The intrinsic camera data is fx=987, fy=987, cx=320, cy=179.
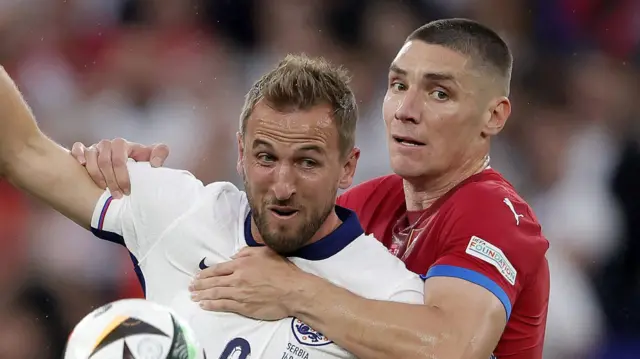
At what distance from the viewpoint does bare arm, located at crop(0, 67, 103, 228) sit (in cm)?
310

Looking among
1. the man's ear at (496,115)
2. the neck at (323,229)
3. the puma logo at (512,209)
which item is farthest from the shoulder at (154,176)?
the man's ear at (496,115)

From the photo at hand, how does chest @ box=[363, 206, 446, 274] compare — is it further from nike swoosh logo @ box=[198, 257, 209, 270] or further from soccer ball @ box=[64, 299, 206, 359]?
soccer ball @ box=[64, 299, 206, 359]

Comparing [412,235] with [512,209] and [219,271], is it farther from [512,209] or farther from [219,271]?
[219,271]

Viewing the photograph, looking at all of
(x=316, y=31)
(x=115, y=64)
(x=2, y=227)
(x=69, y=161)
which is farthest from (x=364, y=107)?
(x=69, y=161)

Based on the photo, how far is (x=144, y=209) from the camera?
9.91 ft

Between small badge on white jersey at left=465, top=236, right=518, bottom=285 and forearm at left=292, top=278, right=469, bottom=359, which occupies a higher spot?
small badge on white jersey at left=465, top=236, right=518, bottom=285

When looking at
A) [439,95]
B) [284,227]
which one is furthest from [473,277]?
[439,95]

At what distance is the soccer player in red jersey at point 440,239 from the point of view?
2836mm

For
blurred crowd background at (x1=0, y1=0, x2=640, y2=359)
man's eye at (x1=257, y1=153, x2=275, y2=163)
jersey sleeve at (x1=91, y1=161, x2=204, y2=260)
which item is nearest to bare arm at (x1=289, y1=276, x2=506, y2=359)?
man's eye at (x1=257, y1=153, x2=275, y2=163)

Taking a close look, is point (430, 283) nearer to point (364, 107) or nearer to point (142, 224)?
point (142, 224)

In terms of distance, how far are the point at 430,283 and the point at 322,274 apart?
0.33 meters

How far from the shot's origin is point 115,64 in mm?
5934

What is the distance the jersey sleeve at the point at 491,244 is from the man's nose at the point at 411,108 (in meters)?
0.37

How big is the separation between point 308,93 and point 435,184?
91 cm
